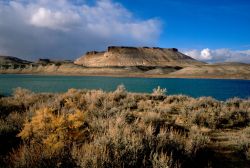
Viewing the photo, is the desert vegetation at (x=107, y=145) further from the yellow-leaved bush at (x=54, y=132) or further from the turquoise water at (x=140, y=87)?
the turquoise water at (x=140, y=87)

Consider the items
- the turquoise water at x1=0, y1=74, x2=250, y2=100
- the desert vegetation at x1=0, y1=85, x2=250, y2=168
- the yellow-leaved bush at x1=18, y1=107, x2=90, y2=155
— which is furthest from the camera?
the turquoise water at x1=0, y1=74, x2=250, y2=100

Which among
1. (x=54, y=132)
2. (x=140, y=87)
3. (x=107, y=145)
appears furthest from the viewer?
(x=140, y=87)

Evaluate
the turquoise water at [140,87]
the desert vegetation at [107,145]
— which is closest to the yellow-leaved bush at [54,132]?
the desert vegetation at [107,145]

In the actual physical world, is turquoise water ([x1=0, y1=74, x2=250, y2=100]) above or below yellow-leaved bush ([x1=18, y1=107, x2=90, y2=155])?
below

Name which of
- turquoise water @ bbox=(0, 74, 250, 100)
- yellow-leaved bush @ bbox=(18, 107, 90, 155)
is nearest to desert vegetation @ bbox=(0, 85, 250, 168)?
yellow-leaved bush @ bbox=(18, 107, 90, 155)

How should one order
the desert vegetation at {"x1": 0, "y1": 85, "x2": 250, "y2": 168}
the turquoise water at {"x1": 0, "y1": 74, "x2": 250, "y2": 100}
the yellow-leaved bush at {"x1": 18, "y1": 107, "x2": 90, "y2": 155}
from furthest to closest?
the turquoise water at {"x1": 0, "y1": 74, "x2": 250, "y2": 100} → the yellow-leaved bush at {"x1": 18, "y1": 107, "x2": 90, "y2": 155} → the desert vegetation at {"x1": 0, "y1": 85, "x2": 250, "y2": 168}

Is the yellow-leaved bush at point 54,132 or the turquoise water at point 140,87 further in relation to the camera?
the turquoise water at point 140,87

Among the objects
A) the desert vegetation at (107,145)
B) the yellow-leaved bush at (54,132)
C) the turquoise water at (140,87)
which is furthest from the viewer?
the turquoise water at (140,87)

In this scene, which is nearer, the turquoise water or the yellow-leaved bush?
the yellow-leaved bush

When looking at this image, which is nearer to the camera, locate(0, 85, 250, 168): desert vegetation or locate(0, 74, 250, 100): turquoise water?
locate(0, 85, 250, 168): desert vegetation

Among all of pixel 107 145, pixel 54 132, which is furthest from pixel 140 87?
pixel 107 145

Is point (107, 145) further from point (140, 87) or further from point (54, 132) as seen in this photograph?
point (140, 87)

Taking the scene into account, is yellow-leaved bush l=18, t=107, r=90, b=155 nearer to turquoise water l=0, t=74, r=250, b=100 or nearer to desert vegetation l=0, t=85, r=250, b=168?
desert vegetation l=0, t=85, r=250, b=168

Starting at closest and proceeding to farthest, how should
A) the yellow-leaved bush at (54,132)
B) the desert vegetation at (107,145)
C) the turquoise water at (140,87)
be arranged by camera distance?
the desert vegetation at (107,145) < the yellow-leaved bush at (54,132) < the turquoise water at (140,87)
